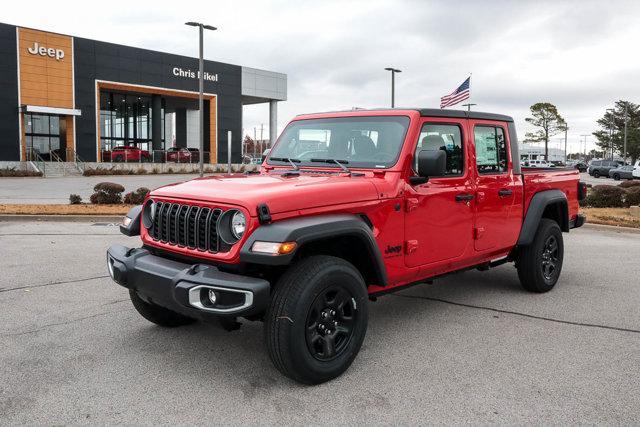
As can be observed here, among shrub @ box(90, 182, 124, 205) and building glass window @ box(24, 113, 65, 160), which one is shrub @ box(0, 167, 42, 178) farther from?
shrub @ box(90, 182, 124, 205)

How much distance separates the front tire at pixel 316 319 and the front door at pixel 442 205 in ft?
2.58

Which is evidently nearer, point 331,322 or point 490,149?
point 331,322

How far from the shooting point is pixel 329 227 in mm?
3633

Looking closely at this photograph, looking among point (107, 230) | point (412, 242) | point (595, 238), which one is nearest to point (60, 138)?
point (107, 230)

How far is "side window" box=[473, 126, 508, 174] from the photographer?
5.26 metres

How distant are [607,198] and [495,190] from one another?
11362mm

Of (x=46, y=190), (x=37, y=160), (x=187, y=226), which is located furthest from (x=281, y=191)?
(x=37, y=160)

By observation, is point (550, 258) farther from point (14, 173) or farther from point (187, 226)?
point (14, 173)

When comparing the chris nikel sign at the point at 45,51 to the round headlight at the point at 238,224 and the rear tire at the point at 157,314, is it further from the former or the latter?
the round headlight at the point at 238,224

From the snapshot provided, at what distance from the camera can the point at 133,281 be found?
3885 millimetres

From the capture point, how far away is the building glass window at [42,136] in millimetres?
39938

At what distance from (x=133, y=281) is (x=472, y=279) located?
4423 mm

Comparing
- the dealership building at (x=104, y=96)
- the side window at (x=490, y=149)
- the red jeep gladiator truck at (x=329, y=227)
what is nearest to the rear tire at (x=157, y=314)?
the red jeep gladiator truck at (x=329, y=227)

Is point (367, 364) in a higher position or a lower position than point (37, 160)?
lower
